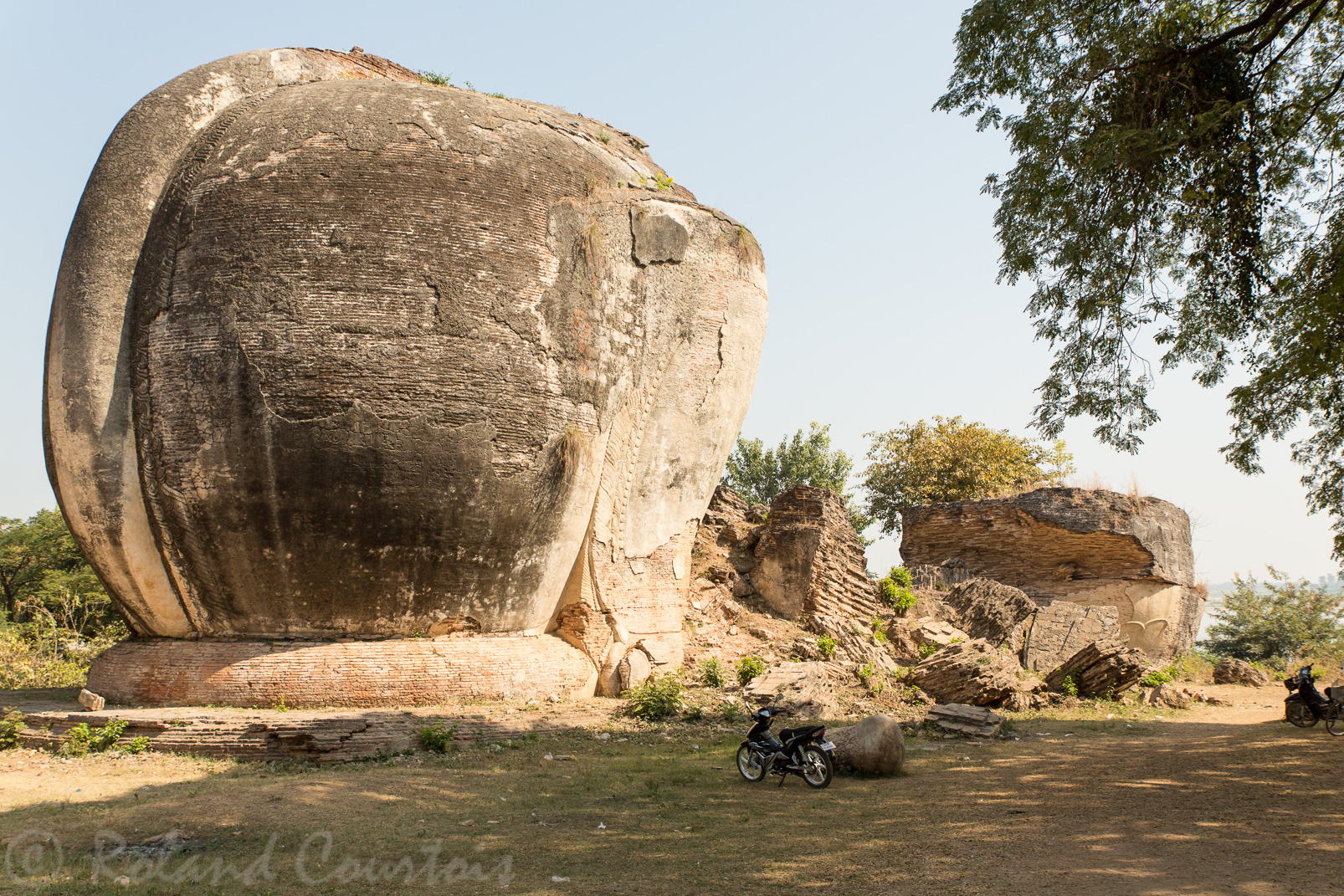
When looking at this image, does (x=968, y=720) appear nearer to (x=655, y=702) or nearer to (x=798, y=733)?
(x=798, y=733)

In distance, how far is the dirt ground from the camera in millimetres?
4559

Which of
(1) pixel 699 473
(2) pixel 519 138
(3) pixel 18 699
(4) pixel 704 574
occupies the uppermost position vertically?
(2) pixel 519 138

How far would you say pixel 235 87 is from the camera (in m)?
9.11

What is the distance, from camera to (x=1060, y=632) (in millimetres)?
12836

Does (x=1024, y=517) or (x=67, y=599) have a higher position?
(x=1024, y=517)

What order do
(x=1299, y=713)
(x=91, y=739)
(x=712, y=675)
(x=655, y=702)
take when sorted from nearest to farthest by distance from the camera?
(x=91, y=739) → (x=655, y=702) → (x=1299, y=713) → (x=712, y=675)

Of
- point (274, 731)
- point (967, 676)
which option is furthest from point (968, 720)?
point (274, 731)

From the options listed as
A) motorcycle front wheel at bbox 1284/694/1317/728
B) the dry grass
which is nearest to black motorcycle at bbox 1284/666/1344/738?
motorcycle front wheel at bbox 1284/694/1317/728

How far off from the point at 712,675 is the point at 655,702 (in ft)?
3.85

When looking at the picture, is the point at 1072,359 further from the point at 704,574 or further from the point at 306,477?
the point at 306,477

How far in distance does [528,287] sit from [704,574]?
4.62 metres

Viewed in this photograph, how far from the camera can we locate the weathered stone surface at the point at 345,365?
7.73m

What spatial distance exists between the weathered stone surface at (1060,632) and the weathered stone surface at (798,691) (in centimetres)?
413

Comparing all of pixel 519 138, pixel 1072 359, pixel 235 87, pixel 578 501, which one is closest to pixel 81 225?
pixel 235 87
